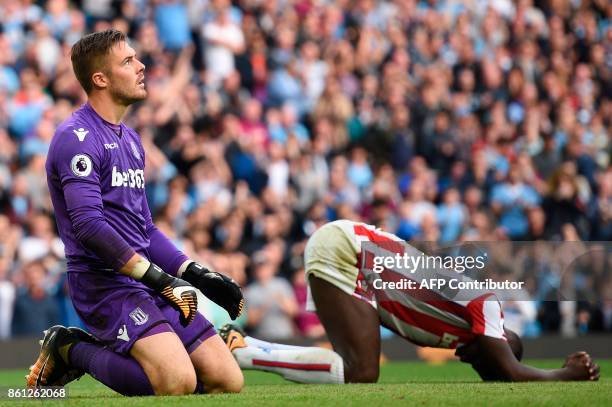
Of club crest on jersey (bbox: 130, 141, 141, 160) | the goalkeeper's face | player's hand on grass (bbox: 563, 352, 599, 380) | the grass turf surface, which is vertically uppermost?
the goalkeeper's face

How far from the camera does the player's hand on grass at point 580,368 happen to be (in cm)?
766

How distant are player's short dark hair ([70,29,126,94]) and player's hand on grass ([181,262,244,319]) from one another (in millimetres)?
1260

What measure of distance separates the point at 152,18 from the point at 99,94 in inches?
358

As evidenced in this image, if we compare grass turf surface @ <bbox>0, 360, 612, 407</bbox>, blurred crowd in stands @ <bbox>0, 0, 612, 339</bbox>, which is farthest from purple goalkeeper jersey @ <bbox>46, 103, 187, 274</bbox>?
blurred crowd in stands @ <bbox>0, 0, 612, 339</bbox>

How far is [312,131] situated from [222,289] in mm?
9802

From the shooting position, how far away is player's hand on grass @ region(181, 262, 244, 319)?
682 cm

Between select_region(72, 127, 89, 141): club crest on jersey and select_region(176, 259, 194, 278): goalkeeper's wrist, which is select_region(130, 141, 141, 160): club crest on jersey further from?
select_region(176, 259, 194, 278): goalkeeper's wrist

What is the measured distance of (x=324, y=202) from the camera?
15.0 metres

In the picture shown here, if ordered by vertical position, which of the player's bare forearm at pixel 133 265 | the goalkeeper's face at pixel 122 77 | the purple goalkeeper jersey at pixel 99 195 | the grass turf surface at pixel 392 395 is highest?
the goalkeeper's face at pixel 122 77

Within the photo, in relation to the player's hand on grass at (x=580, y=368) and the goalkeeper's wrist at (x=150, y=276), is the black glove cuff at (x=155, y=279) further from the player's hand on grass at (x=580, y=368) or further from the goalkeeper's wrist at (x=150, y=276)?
the player's hand on grass at (x=580, y=368)

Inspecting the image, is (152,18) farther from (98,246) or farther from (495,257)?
(98,246)

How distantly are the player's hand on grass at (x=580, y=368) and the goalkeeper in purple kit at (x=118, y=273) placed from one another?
217cm

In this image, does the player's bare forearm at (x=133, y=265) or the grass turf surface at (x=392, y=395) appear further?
the player's bare forearm at (x=133, y=265)

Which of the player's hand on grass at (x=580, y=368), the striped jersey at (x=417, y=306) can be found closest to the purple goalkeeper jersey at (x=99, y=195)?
the striped jersey at (x=417, y=306)
